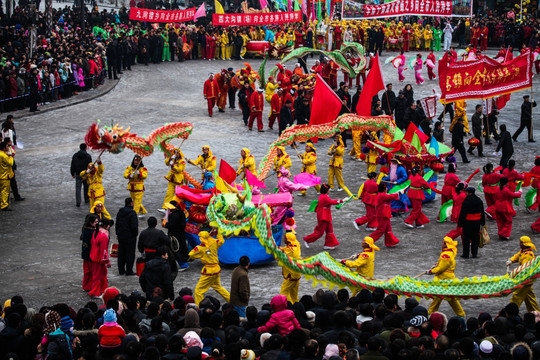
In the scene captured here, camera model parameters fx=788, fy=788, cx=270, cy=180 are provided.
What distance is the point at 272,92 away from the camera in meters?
25.0

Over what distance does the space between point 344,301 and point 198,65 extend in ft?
89.6

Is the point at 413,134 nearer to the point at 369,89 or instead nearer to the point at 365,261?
the point at 369,89

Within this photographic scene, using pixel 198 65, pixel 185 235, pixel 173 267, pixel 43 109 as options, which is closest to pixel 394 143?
pixel 185 235

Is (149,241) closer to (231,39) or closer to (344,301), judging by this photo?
(344,301)

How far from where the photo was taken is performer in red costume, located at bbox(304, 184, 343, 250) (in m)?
14.2

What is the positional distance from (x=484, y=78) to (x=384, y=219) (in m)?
6.99

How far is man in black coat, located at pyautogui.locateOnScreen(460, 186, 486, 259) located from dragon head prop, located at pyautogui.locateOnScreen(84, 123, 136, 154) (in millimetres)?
6575

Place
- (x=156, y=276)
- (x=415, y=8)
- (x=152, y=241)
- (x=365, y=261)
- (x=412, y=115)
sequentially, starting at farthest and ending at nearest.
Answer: (x=415, y=8) < (x=412, y=115) < (x=152, y=241) < (x=365, y=261) < (x=156, y=276)

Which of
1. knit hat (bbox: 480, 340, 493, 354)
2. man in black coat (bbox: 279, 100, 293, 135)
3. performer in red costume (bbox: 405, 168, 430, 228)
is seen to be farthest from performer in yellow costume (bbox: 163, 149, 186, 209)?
knit hat (bbox: 480, 340, 493, 354)

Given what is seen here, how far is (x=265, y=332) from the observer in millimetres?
8906

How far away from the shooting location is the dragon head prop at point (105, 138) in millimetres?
14820

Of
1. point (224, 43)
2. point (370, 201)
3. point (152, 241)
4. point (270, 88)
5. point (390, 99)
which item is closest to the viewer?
point (152, 241)

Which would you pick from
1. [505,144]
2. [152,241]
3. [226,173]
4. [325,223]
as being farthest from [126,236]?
[505,144]

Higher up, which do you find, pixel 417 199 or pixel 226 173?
pixel 226 173
